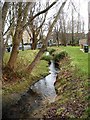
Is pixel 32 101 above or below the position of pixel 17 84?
below

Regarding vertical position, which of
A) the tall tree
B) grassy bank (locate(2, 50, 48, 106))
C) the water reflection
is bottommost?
the water reflection

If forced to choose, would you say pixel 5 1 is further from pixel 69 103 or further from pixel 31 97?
pixel 69 103

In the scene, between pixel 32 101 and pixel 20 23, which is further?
pixel 20 23

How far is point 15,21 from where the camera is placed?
14648 millimetres

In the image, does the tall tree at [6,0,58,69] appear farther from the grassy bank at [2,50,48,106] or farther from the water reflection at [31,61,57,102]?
the water reflection at [31,61,57,102]

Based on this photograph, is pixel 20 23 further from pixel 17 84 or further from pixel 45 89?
pixel 45 89

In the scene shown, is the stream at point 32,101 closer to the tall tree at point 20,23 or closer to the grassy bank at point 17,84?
the grassy bank at point 17,84

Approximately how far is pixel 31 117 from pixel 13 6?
304 inches

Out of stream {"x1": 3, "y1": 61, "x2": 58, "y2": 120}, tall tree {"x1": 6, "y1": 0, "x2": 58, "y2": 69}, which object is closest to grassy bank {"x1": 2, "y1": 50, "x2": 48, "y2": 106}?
stream {"x1": 3, "y1": 61, "x2": 58, "y2": 120}

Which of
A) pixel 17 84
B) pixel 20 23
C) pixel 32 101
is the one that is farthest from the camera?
pixel 20 23

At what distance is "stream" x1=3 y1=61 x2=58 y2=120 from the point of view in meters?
9.45

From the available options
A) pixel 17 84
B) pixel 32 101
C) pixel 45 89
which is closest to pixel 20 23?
pixel 17 84

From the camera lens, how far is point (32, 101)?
11516 millimetres

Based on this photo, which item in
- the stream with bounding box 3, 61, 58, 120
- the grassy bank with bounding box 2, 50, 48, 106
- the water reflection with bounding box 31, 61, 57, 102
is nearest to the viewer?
the stream with bounding box 3, 61, 58, 120
